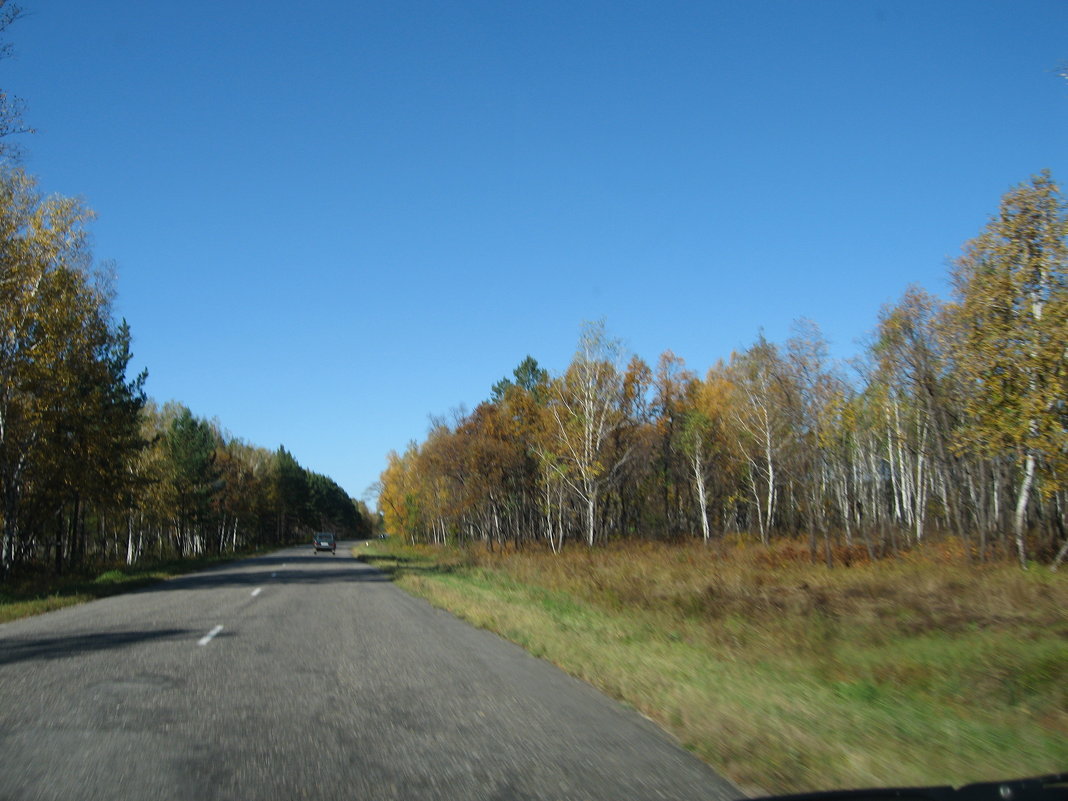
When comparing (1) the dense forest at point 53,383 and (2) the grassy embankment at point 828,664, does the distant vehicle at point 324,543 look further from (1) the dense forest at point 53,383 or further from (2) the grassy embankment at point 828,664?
(2) the grassy embankment at point 828,664

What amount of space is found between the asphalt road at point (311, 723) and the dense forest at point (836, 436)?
1567cm

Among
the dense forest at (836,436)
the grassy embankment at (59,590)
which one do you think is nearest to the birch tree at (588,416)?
the dense forest at (836,436)

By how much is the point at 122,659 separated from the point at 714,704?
7.39 metres

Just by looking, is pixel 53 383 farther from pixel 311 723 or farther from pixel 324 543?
pixel 324 543

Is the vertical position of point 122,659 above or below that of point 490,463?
below

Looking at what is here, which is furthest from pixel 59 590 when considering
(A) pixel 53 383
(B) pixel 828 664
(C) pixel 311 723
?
(B) pixel 828 664

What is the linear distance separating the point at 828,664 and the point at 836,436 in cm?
2789

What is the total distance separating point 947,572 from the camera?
22.5 meters

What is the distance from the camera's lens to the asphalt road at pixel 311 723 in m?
5.31

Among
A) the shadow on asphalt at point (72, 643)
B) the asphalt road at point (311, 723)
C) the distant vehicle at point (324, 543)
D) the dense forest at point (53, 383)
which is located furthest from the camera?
the distant vehicle at point (324, 543)

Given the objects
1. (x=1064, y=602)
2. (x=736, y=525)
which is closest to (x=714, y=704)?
(x=1064, y=602)

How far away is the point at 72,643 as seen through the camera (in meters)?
11.7

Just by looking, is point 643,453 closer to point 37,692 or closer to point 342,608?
point 342,608

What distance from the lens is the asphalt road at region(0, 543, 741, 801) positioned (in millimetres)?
5312
